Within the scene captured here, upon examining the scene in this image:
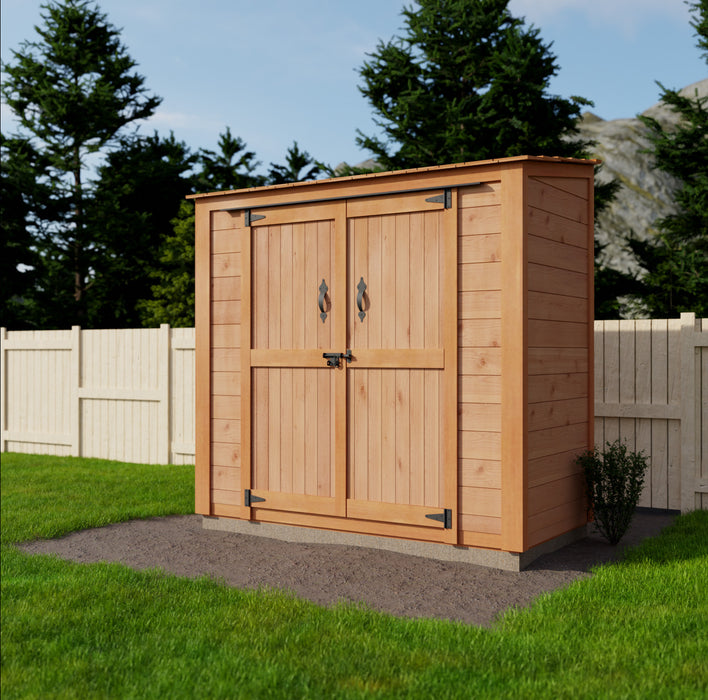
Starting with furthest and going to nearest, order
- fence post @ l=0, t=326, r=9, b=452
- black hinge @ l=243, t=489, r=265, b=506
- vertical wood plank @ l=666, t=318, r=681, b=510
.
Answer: fence post @ l=0, t=326, r=9, b=452
vertical wood plank @ l=666, t=318, r=681, b=510
black hinge @ l=243, t=489, r=265, b=506

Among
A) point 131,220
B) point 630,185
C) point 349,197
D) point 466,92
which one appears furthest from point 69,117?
point 630,185

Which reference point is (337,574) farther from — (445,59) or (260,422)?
(445,59)

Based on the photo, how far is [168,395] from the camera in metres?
10.4

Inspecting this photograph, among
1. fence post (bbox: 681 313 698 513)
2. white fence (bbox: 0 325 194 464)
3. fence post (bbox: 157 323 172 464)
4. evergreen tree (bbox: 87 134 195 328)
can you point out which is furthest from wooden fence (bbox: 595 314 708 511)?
evergreen tree (bbox: 87 134 195 328)

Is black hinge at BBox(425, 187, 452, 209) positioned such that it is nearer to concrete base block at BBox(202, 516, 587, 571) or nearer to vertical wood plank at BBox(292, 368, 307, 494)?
vertical wood plank at BBox(292, 368, 307, 494)

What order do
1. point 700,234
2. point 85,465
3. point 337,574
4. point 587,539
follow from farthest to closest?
point 700,234, point 85,465, point 587,539, point 337,574

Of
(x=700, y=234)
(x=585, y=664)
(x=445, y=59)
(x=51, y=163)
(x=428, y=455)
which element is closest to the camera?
(x=585, y=664)

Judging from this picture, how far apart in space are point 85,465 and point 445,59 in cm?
1121

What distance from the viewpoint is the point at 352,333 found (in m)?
5.99

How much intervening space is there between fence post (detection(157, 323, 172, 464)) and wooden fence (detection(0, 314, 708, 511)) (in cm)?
1

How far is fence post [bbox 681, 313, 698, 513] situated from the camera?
7.30m

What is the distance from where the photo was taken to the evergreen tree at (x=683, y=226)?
14391 mm

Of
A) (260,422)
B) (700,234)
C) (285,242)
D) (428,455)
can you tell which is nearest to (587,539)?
(428,455)

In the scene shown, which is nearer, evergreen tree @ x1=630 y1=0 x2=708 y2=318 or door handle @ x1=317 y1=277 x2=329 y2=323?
door handle @ x1=317 y1=277 x2=329 y2=323
